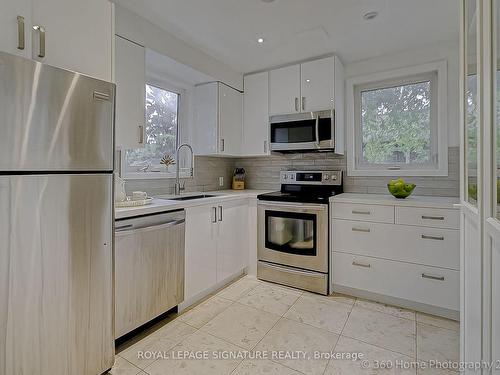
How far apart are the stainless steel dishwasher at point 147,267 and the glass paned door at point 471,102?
5.70ft

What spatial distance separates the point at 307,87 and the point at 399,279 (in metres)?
2.02

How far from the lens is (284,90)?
2955 mm

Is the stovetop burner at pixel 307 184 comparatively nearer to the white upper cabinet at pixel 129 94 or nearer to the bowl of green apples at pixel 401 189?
the bowl of green apples at pixel 401 189

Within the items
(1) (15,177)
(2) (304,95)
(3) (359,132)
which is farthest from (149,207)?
(3) (359,132)

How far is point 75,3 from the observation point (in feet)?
4.43

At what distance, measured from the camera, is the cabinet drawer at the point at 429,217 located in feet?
6.61

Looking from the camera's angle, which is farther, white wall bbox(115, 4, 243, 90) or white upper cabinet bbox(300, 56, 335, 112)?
white upper cabinet bbox(300, 56, 335, 112)

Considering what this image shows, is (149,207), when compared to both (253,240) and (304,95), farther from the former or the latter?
(304,95)

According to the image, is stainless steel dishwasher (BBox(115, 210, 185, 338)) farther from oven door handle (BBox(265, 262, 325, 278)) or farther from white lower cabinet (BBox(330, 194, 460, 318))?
white lower cabinet (BBox(330, 194, 460, 318))

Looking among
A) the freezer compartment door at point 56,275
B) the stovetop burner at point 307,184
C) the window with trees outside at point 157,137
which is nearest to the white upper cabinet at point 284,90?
the stovetop burner at point 307,184

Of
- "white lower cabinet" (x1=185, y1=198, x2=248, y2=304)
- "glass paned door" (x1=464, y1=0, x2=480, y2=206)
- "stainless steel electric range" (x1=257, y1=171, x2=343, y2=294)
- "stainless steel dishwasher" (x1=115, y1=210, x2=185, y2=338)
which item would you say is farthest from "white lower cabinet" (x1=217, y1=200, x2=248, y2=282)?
"glass paned door" (x1=464, y1=0, x2=480, y2=206)

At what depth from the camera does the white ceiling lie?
6.21 feet

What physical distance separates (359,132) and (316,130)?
0.60 meters

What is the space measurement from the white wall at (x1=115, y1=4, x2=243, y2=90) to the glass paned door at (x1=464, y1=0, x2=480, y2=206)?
202 centimetres
